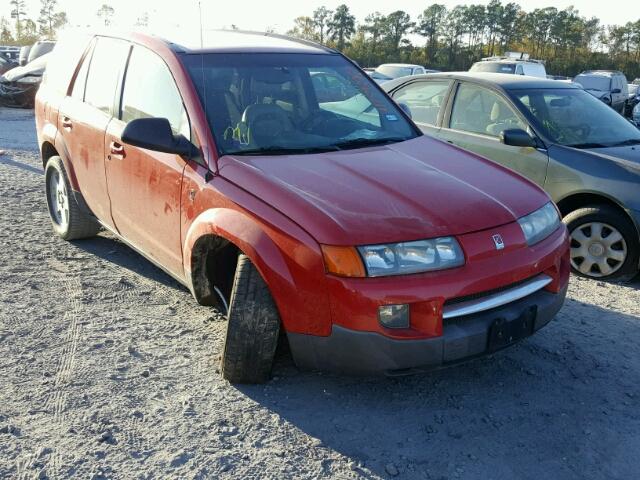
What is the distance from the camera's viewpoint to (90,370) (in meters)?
3.44

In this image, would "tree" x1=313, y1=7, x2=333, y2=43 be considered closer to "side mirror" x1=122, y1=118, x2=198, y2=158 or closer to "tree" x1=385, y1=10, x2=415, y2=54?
"tree" x1=385, y1=10, x2=415, y2=54

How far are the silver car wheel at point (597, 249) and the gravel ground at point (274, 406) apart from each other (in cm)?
69

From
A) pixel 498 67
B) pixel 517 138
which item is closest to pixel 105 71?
pixel 517 138

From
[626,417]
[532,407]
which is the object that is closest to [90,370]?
[532,407]

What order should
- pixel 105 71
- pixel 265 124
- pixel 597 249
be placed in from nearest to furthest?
pixel 265 124
pixel 105 71
pixel 597 249

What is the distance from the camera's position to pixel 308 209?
297 centimetres

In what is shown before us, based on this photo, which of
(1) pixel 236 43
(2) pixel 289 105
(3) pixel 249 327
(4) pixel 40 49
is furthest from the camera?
(4) pixel 40 49

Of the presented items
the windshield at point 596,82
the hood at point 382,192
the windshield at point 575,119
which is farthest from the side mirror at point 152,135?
the windshield at point 596,82

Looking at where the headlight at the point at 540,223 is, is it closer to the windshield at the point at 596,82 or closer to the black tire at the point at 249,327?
the black tire at the point at 249,327

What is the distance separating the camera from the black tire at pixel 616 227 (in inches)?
194

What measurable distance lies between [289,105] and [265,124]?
11.1 inches

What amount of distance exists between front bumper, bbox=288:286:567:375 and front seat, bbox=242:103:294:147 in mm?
1208

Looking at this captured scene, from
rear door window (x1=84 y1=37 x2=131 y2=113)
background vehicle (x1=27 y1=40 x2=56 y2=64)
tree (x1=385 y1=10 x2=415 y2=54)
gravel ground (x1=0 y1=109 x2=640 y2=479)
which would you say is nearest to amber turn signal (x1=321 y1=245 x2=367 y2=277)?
gravel ground (x1=0 y1=109 x2=640 y2=479)

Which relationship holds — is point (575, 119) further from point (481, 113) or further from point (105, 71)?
point (105, 71)
